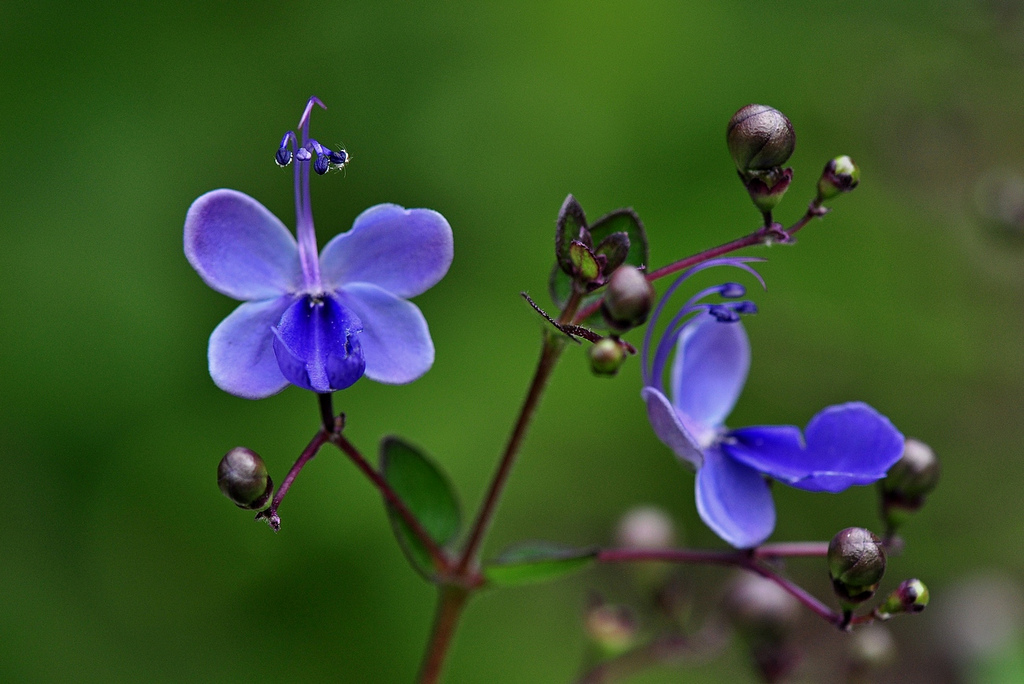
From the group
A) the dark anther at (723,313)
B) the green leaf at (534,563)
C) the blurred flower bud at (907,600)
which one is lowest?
the green leaf at (534,563)

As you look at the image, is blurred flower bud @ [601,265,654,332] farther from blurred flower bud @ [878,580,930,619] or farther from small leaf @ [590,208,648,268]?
blurred flower bud @ [878,580,930,619]

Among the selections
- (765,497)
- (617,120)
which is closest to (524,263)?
(617,120)

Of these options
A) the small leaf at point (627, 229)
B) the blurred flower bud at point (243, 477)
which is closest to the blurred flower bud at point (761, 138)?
the small leaf at point (627, 229)

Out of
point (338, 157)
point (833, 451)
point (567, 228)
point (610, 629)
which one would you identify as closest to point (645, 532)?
point (610, 629)

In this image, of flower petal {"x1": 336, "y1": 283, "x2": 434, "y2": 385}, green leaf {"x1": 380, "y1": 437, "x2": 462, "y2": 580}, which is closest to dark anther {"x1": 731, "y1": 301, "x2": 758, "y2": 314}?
flower petal {"x1": 336, "y1": 283, "x2": 434, "y2": 385}

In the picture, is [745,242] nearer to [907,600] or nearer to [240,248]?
[907,600]

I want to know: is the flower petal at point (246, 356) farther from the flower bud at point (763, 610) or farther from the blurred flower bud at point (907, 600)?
the flower bud at point (763, 610)
